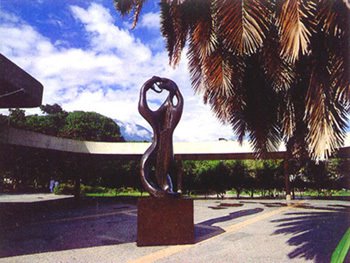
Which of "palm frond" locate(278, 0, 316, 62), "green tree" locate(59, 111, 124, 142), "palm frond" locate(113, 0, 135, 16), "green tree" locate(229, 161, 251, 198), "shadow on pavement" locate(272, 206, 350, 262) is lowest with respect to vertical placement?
"shadow on pavement" locate(272, 206, 350, 262)

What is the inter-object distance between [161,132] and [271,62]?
4.83 metres

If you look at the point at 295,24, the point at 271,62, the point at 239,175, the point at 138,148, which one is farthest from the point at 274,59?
the point at 239,175

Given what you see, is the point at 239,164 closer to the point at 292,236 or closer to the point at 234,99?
the point at 292,236

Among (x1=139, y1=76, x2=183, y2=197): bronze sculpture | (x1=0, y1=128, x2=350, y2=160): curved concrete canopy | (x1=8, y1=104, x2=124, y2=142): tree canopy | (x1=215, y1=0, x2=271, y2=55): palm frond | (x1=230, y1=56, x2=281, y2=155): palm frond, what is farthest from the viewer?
(x1=8, y1=104, x2=124, y2=142): tree canopy

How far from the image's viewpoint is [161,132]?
965 centimetres

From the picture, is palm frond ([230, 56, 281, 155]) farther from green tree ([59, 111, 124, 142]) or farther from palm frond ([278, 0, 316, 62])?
green tree ([59, 111, 124, 142])

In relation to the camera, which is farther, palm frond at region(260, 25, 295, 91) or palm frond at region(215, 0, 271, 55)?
palm frond at region(260, 25, 295, 91)

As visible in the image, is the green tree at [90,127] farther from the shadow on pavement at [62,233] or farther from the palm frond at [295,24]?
the palm frond at [295,24]

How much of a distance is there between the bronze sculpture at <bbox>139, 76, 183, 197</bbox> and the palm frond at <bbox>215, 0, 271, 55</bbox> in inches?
197

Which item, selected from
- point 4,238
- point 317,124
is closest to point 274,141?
point 317,124

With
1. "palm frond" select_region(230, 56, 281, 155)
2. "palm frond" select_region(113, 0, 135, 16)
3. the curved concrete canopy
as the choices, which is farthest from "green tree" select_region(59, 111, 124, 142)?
"palm frond" select_region(230, 56, 281, 155)

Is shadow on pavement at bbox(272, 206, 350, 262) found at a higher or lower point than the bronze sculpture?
lower

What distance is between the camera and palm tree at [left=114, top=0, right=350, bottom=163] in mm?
4605

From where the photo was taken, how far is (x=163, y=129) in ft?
31.9
